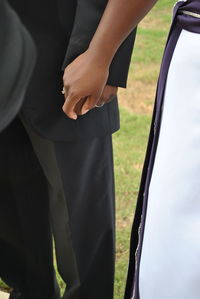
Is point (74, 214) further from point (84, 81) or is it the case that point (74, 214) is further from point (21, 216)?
point (84, 81)

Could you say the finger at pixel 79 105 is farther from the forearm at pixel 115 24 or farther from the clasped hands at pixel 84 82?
the forearm at pixel 115 24

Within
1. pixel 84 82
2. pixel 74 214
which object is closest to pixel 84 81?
pixel 84 82

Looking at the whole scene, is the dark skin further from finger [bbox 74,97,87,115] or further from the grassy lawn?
the grassy lawn

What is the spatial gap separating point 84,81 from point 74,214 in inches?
20.8

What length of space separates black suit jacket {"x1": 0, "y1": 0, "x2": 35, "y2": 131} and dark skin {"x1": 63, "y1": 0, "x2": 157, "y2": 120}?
6.2 inches

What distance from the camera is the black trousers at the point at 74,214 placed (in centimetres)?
164

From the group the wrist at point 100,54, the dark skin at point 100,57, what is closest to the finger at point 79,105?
the dark skin at point 100,57

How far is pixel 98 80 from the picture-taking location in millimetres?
1313

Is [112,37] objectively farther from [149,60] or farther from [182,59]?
[149,60]

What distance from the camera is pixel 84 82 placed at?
4.28 feet

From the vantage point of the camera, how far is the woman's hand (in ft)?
4.25

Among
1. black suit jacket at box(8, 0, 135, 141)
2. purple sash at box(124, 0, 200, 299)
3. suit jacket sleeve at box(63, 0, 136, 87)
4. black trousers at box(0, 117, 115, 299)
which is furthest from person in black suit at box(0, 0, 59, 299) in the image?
purple sash at box(124, 0, 200, 299)

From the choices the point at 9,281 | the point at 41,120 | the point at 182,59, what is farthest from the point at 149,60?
the point at 182,59

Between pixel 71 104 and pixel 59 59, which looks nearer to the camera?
pixel 71 104
